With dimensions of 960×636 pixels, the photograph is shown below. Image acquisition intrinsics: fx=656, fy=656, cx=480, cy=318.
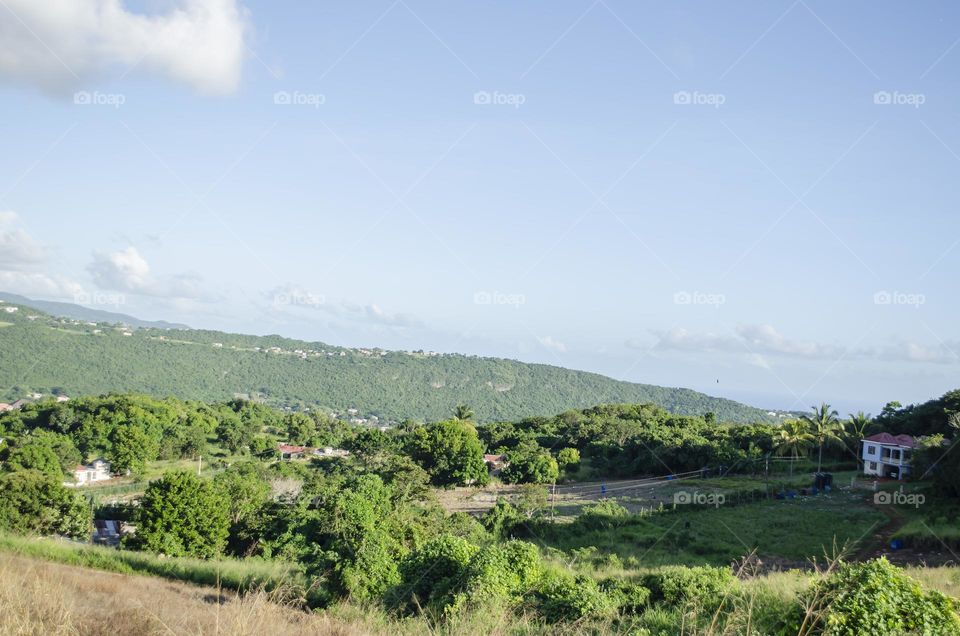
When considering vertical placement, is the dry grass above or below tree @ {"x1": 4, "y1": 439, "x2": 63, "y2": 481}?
above

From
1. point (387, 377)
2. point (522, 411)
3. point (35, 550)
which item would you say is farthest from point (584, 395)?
point (35, 550)

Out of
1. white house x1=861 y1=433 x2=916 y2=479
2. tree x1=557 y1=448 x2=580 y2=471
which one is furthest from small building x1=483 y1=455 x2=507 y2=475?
white house x1=861 y1=433 x2=916 y2=479

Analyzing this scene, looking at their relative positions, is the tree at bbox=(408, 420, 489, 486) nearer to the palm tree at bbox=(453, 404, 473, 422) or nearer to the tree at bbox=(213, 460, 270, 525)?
the palm tree at bbox=(453, 404, 473, 422)

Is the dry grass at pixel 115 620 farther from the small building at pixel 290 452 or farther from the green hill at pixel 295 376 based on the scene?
the green hill at pixel 295 376

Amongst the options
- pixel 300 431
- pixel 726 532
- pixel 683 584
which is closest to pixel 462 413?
pixel 300 431

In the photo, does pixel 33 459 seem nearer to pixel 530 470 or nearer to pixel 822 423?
pixel 530 470

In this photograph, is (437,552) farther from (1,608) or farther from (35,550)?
(1,608)

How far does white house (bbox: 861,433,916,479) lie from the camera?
105 feet

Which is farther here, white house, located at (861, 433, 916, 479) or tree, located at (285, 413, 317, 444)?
tree, located at (285, 413, 317, 444)

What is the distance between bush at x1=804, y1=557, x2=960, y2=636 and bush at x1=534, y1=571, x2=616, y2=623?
3044 mm

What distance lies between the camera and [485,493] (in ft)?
128

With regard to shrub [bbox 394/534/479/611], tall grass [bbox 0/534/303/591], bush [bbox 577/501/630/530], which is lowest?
bush [bbox 577/501/630/530]

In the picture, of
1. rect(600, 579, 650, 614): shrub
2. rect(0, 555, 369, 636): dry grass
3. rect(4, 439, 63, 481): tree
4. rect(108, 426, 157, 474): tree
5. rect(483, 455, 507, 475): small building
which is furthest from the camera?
rect(108, 426, 157, 474): tree

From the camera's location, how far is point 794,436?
34125 millimetres
